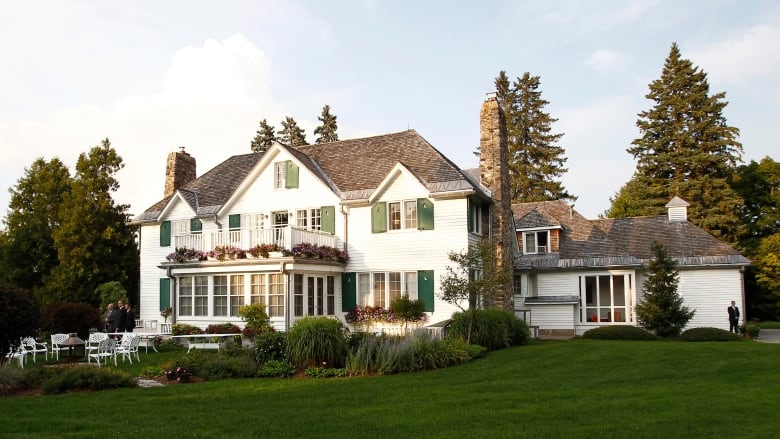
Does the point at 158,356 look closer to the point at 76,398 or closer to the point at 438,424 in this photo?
the point at 76,398

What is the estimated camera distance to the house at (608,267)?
2594 cm

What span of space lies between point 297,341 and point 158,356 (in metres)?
6.97

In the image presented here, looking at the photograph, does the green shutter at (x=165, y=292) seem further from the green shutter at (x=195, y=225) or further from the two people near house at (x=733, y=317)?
the two people near house at (x=733, y=317)

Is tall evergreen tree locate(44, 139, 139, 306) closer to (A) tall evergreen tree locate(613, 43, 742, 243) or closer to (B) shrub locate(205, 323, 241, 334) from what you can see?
(B) shrub locate(205, 323, 241, 334)

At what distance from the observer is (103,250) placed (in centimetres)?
3512

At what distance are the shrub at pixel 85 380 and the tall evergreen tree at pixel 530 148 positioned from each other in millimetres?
41711

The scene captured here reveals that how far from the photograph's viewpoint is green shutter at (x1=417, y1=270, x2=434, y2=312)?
22.0m

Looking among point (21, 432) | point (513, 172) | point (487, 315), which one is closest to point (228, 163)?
point (487, 315)

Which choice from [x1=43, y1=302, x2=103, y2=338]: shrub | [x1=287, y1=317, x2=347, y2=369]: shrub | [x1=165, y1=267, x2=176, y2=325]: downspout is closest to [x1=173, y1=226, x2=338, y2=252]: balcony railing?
[x1=165, y1=267, x2=176, y2=325]: downspout

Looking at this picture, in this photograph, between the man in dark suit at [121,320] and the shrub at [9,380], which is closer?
the shrub at [9,380]

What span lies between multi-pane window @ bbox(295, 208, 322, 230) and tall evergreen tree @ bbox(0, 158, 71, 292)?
19131 mm

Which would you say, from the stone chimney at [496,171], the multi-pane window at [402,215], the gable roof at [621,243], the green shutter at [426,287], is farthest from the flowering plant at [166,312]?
the gable roof at [621,243]

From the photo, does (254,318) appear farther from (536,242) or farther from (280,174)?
(536,242)

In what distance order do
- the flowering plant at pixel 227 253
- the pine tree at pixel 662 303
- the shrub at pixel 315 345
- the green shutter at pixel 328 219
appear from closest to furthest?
the shrub at pixel 315 345 → the flowering plant at pixel 227 253 → the pine tree at pixel 662 303 → the green shutter at pixel 328 219
